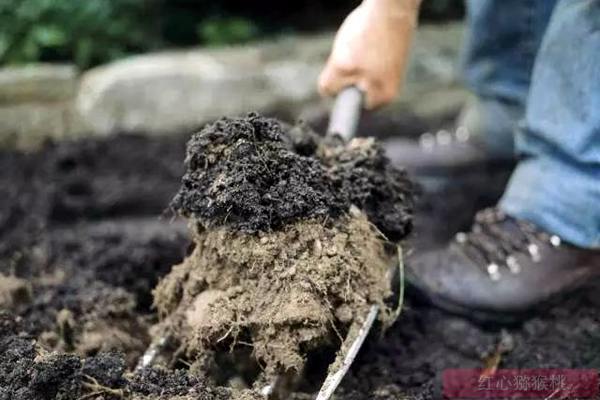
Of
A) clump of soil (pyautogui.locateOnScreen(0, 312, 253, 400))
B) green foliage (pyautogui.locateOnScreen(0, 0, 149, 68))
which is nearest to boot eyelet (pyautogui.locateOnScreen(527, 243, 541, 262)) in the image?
clump of soil (pyautogui.locateOnScreen(0, 312, 253, 400))

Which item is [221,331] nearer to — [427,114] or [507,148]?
[507,148]

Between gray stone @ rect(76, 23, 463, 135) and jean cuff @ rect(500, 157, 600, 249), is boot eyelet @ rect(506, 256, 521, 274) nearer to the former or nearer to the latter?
jean cuff @ rect(500, 157, 600, 249)

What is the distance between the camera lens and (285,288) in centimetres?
127

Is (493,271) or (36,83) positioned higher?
(36,83)

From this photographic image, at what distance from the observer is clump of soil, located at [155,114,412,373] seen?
4.16 feet

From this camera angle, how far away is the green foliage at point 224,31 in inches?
123

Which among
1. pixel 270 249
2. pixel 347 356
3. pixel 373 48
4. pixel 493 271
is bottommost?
pixel 493 271

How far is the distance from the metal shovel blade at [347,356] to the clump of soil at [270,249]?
17 mm

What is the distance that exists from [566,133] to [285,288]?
723 mm

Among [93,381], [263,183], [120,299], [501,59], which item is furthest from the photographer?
[501,59]

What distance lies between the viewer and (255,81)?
2773mm

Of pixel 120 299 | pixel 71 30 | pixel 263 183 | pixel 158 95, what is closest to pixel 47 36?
pixel 71 30

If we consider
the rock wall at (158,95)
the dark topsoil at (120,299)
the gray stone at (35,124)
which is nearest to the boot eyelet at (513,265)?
the dark topsoil at (120,299)

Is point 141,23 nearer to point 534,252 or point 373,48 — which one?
point 373,48
